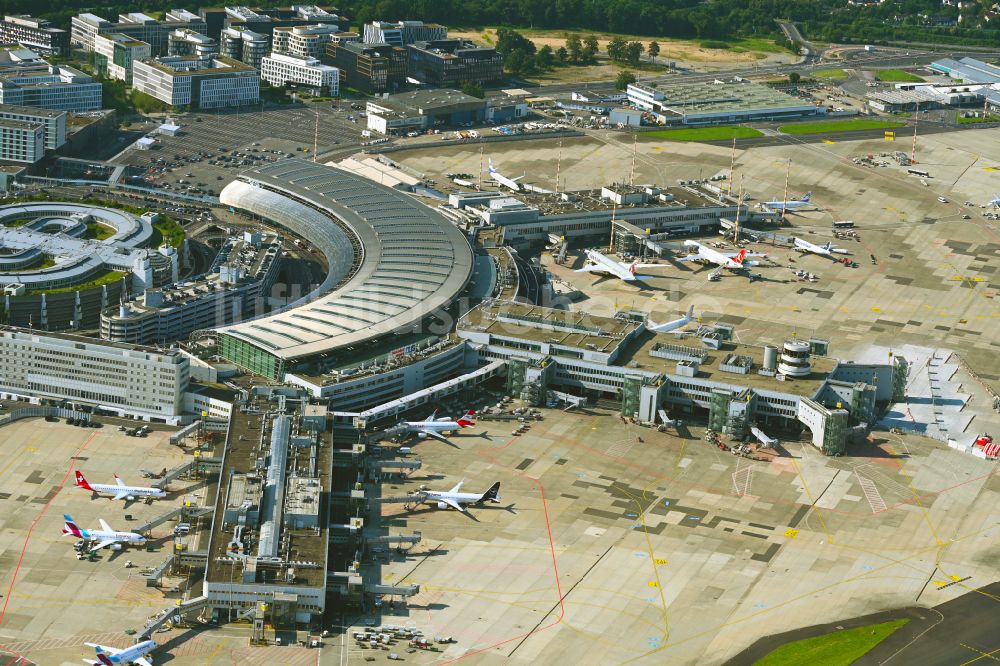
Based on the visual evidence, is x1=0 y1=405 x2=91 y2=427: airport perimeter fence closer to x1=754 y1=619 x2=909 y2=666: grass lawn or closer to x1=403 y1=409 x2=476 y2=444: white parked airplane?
x1=403 y1=409 x2=476 y2=444: white parked airplane

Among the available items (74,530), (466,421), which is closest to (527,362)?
(466,421)

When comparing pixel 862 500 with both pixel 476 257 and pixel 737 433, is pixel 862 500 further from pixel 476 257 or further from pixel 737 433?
pixel 476 257

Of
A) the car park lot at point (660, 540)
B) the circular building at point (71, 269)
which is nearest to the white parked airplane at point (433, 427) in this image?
Result: the car park lot at point (660, 540)

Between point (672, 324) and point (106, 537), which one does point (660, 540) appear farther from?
point (672, 324)

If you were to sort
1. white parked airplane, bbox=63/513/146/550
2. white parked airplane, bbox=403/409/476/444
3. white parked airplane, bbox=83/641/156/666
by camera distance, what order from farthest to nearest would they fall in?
white parked airplane, bbox=403/409/476/444 < white parked airplane, bbox=63/513/146/550 < white parked airplane, bbox=83/641/156/666

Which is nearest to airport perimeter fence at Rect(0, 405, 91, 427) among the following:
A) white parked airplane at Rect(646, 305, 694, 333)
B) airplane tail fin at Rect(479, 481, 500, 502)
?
airplane tail fin at Rect(479, 481, 500, 502)

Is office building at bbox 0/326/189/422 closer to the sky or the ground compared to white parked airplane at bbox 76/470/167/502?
closer to the sky
